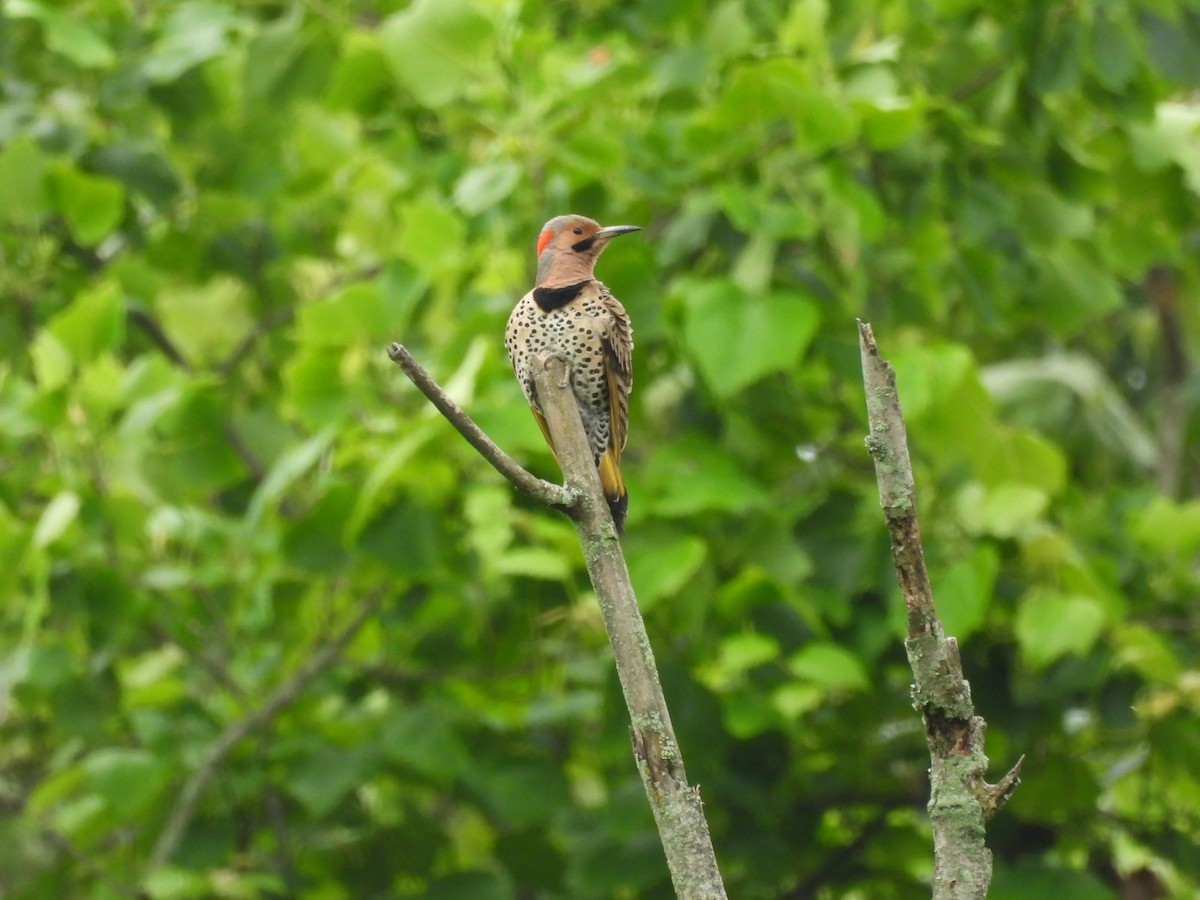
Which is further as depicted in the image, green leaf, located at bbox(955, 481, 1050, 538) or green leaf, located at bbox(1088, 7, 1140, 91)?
green leaf, located at bbox(1088, 7, 1140, 91)

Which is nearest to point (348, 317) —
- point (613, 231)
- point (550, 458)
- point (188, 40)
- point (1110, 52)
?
point (550, 458)

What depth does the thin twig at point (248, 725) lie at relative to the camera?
5.77 metres

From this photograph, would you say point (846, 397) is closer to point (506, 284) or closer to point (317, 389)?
point (506, 284)

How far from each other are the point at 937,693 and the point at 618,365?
1042mm

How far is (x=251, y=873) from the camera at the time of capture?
5852 millimetres

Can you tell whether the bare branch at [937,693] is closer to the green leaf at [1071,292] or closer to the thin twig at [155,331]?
the green leaf at [1071,292]

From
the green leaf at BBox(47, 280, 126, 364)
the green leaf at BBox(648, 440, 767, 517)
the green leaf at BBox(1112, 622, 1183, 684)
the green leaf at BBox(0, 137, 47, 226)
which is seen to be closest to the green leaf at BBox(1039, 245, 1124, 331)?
the green leaf at BBox(1112, 622, 1183, 684)

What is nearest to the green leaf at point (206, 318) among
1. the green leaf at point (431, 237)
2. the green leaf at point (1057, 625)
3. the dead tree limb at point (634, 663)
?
the green leaf at point (431, 237)

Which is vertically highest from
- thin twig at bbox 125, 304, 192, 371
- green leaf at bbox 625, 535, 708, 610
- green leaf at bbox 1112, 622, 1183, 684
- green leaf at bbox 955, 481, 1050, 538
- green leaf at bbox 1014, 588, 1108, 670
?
thin twig at bbox 125, 304, 192, 371

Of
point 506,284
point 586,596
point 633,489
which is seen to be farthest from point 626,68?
point 586,596

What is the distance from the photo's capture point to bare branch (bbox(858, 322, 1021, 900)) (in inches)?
79.4

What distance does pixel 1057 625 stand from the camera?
15.9 feet

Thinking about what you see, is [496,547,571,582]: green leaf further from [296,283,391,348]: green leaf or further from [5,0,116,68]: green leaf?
[5,0,116,68]: green leaf

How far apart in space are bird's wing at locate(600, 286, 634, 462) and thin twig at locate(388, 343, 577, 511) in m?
0.64
